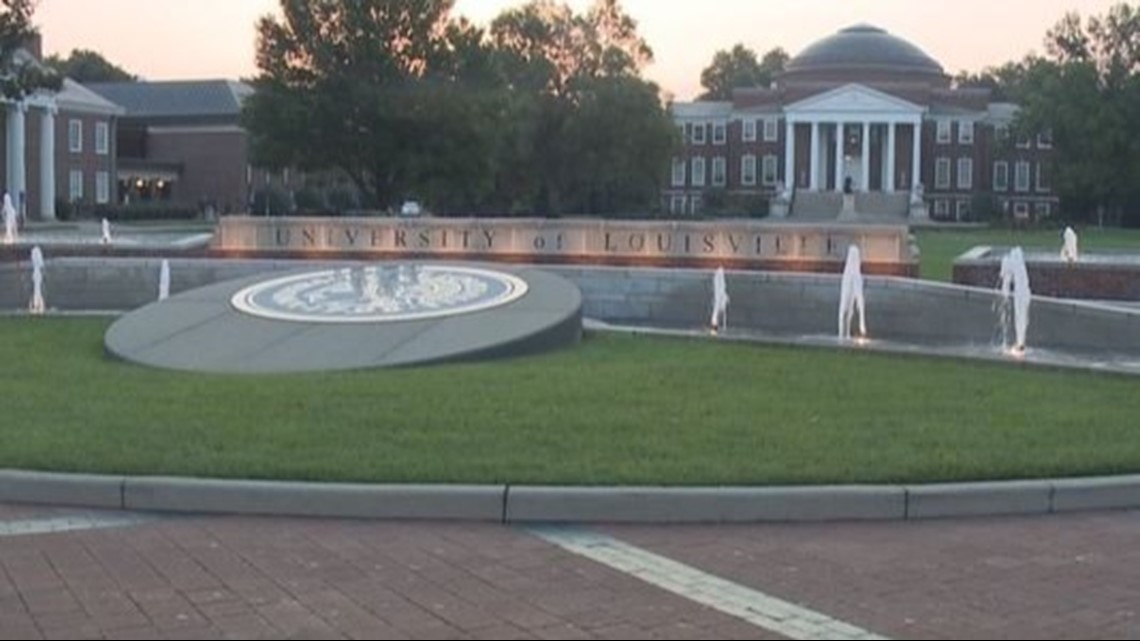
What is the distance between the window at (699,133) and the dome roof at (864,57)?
788 cm

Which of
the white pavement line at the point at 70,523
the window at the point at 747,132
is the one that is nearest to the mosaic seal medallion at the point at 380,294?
the white pavement line at the point at 70,523

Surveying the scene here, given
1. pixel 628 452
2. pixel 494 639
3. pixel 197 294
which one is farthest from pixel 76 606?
pixel 197 294

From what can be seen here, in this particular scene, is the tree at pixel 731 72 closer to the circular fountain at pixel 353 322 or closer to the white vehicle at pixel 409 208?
the white vehicle at pixel 409 208

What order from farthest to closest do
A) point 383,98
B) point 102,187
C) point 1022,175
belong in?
1. point 1022,175
2. point 102,187
3. point 383,98

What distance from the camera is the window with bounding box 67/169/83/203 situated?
84000 millimetres

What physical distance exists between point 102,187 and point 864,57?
194 feet

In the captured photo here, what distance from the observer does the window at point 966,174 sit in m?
114

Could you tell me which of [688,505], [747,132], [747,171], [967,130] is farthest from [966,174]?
[688,505]

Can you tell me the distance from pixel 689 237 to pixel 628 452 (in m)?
20.2

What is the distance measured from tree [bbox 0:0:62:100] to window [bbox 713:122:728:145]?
85.5 m

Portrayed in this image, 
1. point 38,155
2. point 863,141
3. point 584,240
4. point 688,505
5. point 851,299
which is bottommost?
point 688,505

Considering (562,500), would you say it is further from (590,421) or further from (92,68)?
(92,68)

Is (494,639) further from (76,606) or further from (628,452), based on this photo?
(628,452)

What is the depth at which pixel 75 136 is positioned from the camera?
84.7m
